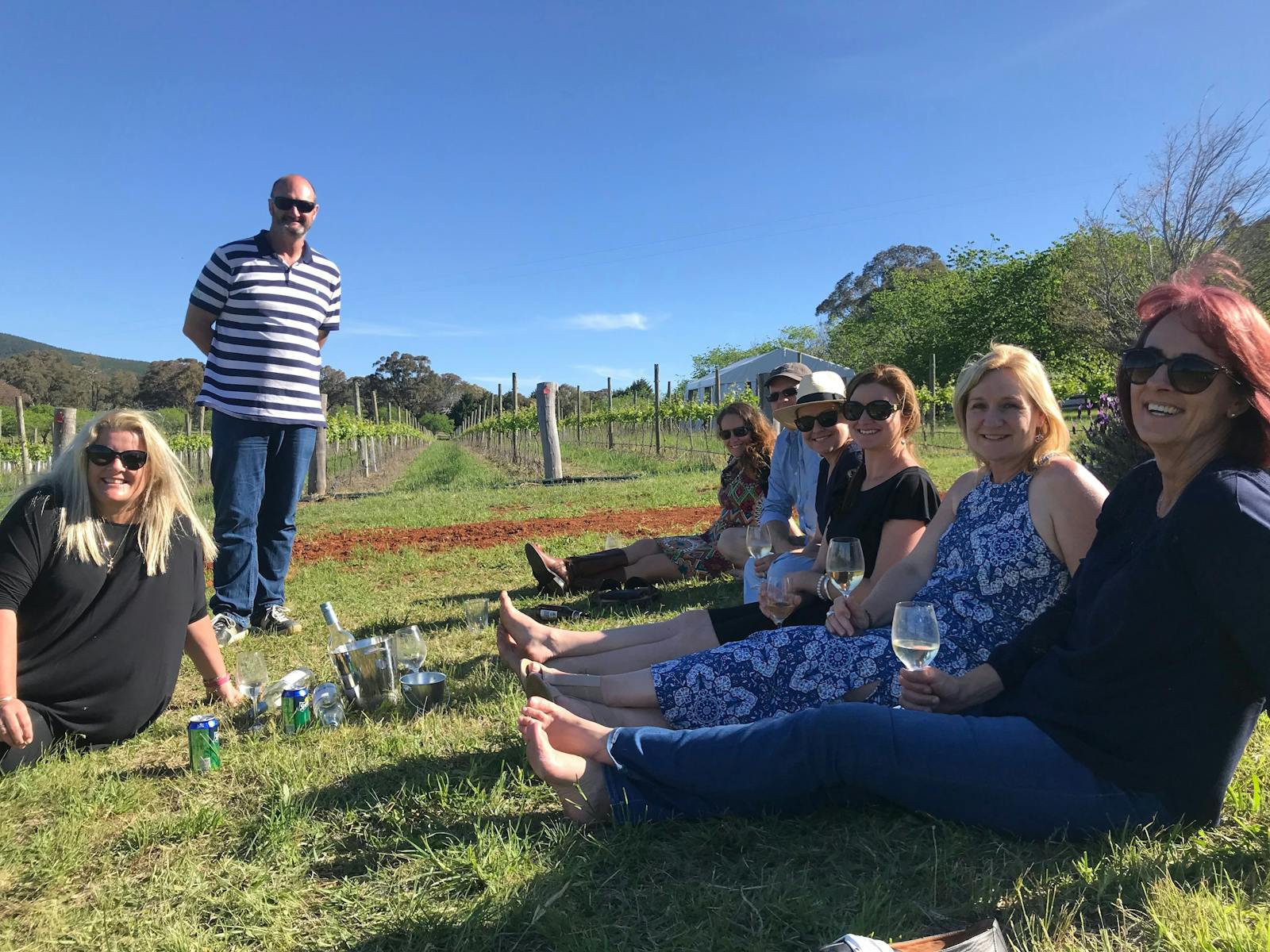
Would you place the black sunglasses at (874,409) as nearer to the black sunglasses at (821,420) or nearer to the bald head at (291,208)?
the black sunglasses at (821,420)

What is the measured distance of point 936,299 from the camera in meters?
48.6

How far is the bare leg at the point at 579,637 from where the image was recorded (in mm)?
3197

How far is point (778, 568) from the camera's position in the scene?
3.85 metres

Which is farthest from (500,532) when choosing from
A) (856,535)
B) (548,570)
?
(856,535)

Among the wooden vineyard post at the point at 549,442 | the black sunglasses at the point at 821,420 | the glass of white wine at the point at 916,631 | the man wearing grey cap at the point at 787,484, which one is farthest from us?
the wooden vineyard post at the point at 549,442

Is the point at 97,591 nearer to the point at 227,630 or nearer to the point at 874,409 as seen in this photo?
the point at 227,630

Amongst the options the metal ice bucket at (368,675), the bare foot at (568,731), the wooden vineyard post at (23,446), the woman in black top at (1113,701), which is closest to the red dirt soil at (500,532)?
the metal ice bucket at (368,675)

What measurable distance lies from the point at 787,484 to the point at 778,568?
0.88 metres

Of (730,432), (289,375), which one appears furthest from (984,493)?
(289,375)

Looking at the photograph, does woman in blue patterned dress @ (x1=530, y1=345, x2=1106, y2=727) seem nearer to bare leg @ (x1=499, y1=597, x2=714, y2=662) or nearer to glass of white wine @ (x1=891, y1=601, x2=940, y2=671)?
glass of white wine @ (x1=891, y1=601, x2=940, y2=671)

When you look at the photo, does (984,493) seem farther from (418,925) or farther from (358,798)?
→ (358,798)

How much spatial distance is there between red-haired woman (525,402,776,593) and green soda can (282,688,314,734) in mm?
2437

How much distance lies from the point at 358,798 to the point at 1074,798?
206 cm

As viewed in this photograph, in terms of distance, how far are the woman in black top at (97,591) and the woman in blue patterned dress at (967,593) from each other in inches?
64.2
